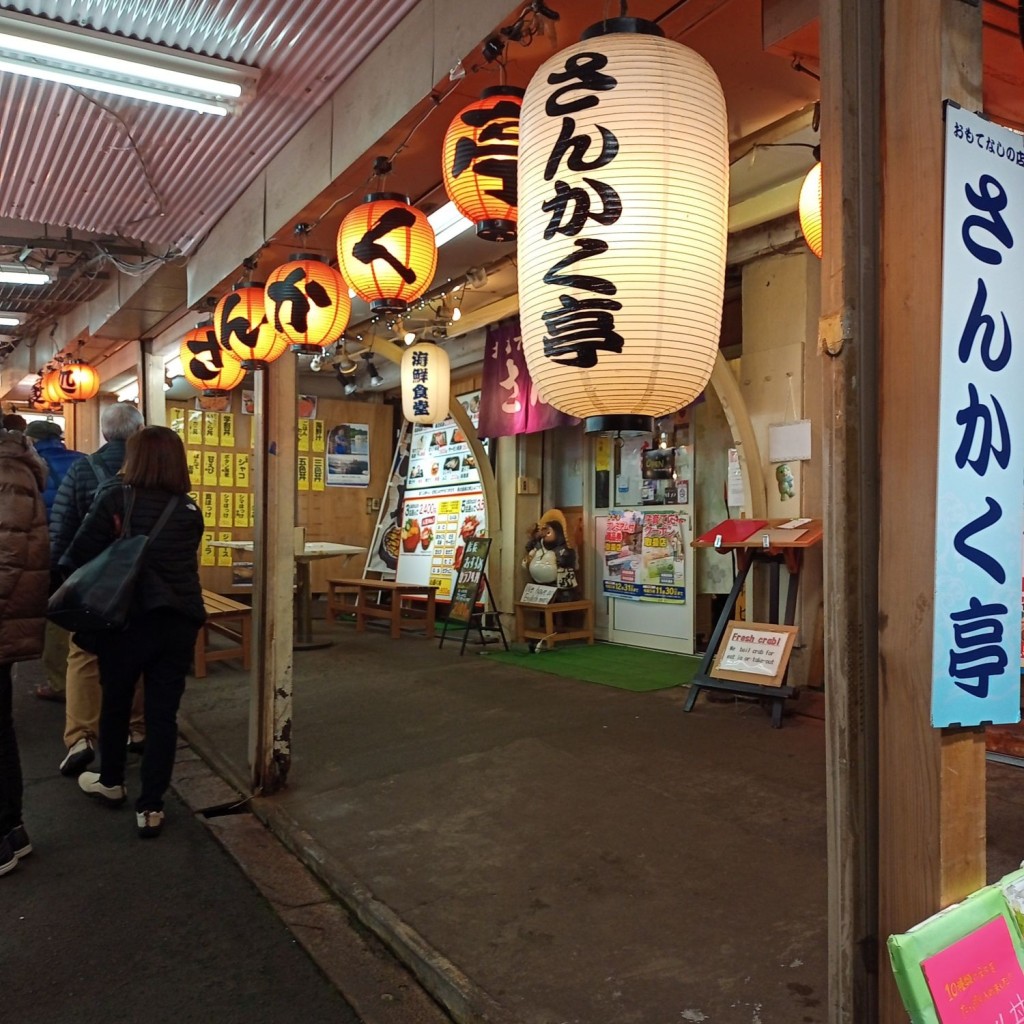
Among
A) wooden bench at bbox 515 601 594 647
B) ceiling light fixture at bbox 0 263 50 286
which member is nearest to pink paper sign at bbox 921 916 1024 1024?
wooden bench at bbox 515 601 594 647

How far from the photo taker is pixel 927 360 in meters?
1.59

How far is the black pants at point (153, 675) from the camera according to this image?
421 centimetres

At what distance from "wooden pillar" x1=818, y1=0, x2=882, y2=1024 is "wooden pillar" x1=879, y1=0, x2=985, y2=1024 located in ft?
0.11

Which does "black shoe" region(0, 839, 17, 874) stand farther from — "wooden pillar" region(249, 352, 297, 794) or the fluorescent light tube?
the fluorescent light tube

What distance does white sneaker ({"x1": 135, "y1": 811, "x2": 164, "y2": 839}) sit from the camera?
167 inches

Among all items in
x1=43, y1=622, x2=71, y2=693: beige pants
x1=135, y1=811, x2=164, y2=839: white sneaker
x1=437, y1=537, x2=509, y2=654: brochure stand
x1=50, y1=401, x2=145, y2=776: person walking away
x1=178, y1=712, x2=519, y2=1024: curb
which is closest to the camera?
x1=178, y1=712, x2=519, y2=1024: curb

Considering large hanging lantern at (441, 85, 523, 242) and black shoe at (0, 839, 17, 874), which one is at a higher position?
large hanging lantern at (441, 85, 523, 242)

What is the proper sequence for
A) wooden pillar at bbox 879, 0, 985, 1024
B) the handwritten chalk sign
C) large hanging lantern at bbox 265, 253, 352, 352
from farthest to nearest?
the handwritten chalk sign
large hanging lantern at bbox 265, 253, 352, 352
wooden pillar at bbox 879, 0, 985, 1024

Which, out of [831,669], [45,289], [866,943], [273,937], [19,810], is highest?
[45,289]

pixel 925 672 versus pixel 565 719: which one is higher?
pixel 925 672

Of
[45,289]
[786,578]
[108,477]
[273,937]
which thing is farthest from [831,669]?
[45,289]

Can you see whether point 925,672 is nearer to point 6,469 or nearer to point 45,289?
point 6,469

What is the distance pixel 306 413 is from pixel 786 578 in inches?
383

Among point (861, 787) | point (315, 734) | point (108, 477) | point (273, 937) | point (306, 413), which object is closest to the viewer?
point (861, 787)
